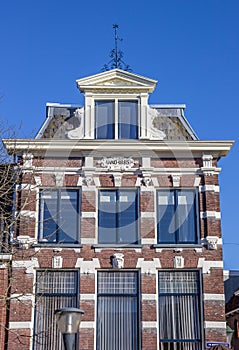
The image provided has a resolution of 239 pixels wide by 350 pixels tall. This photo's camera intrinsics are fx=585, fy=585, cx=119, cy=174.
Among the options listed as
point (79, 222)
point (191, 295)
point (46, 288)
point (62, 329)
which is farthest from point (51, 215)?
point (62, 329)

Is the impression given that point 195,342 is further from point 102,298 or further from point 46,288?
point 46,288

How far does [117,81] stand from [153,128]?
2147 mm

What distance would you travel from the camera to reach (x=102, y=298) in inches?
740

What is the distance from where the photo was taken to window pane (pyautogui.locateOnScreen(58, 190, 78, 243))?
19.4 meters

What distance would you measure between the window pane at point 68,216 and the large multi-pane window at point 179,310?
10.6ft

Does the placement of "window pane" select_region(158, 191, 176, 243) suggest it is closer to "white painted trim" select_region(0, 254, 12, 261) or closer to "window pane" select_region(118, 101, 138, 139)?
"window pane" select_region(118, 101, 138, 139)

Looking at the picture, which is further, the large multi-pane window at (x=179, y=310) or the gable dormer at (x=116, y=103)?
the gable dormer at (x=116, y=103)

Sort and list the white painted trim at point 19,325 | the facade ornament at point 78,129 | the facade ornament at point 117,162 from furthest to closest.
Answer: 1. the facade ornament at point 78,129
2. the facade ornament at point 117,162
3. the white painted trim at point 19,325

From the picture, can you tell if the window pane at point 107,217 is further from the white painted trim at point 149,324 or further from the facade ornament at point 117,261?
the white painted trim at point 149,324

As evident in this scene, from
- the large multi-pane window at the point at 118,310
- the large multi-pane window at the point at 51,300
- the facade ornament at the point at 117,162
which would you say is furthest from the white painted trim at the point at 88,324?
the facade ornament at the point at 117,162

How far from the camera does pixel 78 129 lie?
20609mm

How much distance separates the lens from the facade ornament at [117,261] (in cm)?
1885

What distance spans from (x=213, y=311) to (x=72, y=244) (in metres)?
4.99

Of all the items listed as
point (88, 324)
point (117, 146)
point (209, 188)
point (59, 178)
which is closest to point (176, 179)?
point (209, 188)
